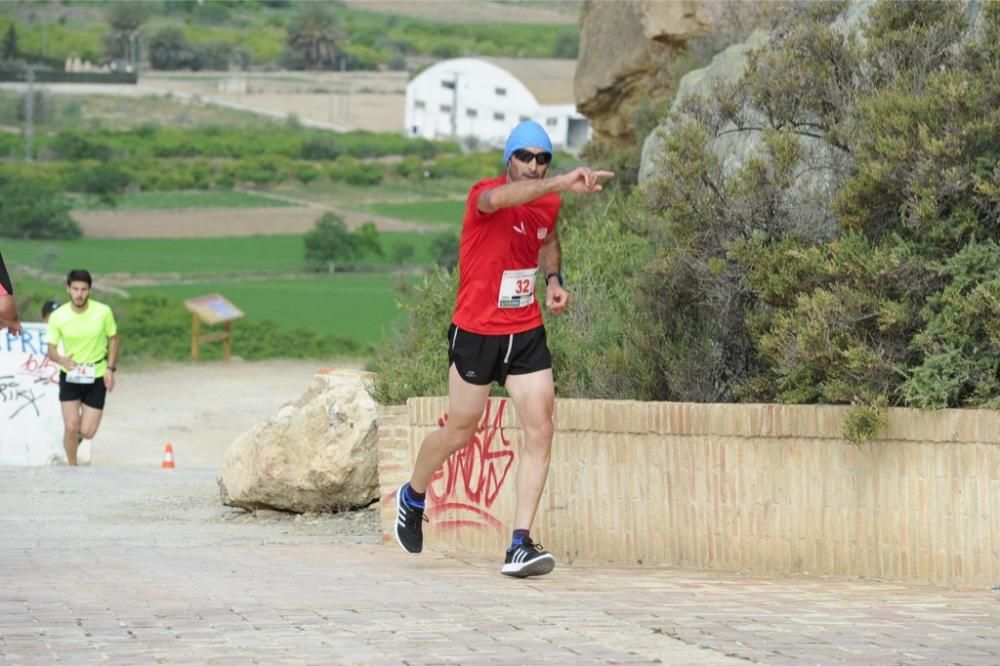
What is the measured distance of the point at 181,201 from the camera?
80688mm

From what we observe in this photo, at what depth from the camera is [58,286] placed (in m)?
50.1

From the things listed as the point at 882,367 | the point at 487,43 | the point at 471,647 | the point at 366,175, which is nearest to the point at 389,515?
the point at 882,367

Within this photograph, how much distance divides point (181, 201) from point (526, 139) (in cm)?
7315

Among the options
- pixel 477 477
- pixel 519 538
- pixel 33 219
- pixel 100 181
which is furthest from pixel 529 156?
pixel 100 181

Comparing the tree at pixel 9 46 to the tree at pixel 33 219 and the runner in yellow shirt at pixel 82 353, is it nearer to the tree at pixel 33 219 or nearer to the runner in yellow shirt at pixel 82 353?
the tree at pixel 33 219

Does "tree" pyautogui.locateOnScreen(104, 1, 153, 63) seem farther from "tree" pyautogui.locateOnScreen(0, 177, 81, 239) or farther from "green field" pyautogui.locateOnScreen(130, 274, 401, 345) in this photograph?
"green field" pyautogui.locateOnScreen(130, 274, 401, 345)

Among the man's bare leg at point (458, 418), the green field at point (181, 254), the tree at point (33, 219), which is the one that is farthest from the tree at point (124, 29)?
the man's bare leg at point (458, 418)

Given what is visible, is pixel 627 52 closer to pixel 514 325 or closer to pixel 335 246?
pixel 514 325

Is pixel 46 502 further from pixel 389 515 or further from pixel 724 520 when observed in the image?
pixel 724 520

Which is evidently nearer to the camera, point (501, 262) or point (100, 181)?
point (501, 262)

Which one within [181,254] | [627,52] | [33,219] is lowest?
[181,254]

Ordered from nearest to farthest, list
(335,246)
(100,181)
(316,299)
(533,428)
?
(533,428) < (316,299) < (335,246) < (100,181)

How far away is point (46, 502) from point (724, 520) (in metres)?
6.75

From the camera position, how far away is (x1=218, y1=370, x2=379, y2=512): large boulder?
43.9 feet
